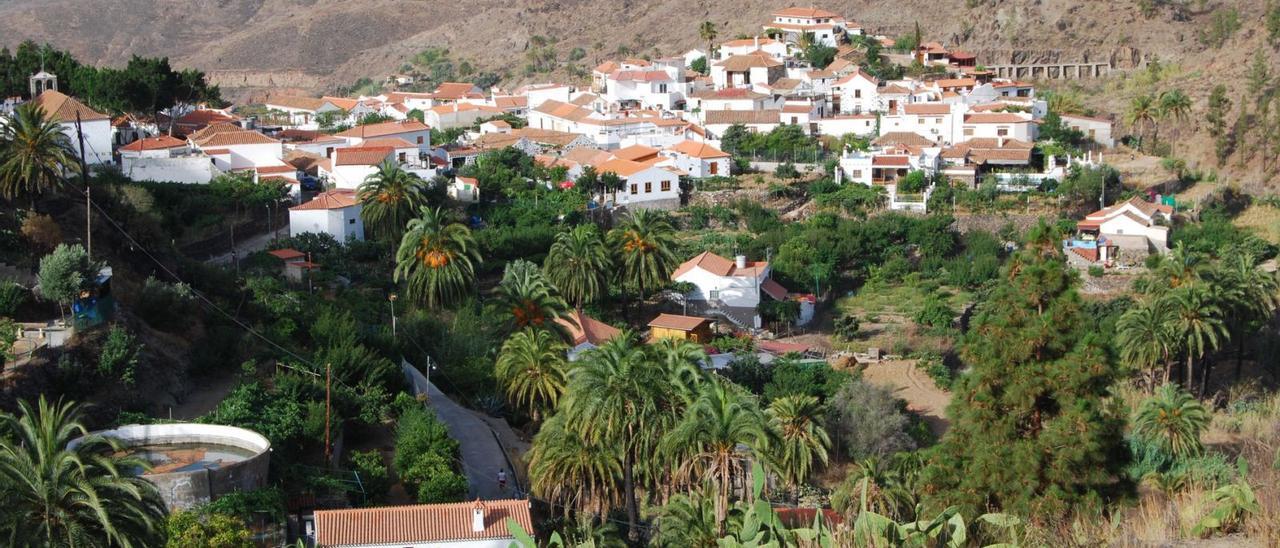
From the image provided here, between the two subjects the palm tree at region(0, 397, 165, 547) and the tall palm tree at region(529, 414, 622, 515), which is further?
the tall palm tree at region(529, 414, 622, 515)

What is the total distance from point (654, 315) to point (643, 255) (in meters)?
2.19

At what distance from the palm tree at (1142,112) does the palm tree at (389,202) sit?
30.6 m

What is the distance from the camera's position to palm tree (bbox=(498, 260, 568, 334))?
3114 cm

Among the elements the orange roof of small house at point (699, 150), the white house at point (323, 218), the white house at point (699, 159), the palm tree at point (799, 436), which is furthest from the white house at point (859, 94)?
the palm tree at point (799, 436)

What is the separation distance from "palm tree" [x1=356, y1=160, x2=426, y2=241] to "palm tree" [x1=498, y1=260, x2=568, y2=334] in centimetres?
743

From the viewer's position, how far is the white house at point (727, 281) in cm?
3750

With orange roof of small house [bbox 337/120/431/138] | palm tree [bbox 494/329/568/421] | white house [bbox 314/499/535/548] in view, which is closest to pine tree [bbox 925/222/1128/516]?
white house [bbox 314/499/535/548]

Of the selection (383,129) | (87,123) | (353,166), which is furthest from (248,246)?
(383,129)

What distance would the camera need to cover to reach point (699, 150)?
5009 cm

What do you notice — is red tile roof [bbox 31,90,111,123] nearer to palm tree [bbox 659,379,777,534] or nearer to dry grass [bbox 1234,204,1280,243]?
palm tree [bbox 659,379,777,534]

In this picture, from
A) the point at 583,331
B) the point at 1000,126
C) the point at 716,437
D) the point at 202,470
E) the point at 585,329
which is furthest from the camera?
the point at 1000,126

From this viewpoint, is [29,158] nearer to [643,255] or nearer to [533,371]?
[533,371]

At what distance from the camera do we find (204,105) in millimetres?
58438

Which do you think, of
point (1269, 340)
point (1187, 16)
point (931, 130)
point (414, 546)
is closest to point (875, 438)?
point (414, 546)
